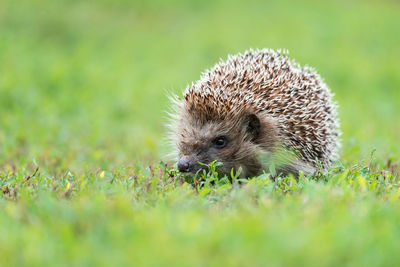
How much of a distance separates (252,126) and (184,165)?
1093 mm

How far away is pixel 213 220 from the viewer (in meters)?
4.20

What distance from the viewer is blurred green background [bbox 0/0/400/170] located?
10.0m

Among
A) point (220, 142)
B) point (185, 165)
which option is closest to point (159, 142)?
point (220, 142)

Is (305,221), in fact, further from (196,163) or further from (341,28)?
(341,28)

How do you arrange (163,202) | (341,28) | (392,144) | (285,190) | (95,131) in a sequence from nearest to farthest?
(163,202) < (285,190) < (392,144) < (95,131) < (341,28)

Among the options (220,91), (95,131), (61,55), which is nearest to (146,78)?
(61,55)

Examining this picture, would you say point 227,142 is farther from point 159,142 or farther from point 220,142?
point 159,142

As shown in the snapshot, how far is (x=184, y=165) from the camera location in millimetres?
6344

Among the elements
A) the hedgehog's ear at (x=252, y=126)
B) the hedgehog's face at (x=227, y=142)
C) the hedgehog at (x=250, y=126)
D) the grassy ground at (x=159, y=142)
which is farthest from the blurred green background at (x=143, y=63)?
the hedgehog's ear at (x=252, y=126)

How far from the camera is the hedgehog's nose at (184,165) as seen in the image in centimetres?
633

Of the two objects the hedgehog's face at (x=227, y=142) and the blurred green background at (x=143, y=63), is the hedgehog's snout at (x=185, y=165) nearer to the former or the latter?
the hedgehog's face at (x=227, y=142)

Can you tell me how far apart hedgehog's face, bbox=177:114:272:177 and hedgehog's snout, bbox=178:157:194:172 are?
0.88 feet

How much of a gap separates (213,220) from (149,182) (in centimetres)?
173

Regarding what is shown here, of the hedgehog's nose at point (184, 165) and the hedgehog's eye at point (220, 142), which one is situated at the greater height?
the hedgehog's eye at point (220, 142)
